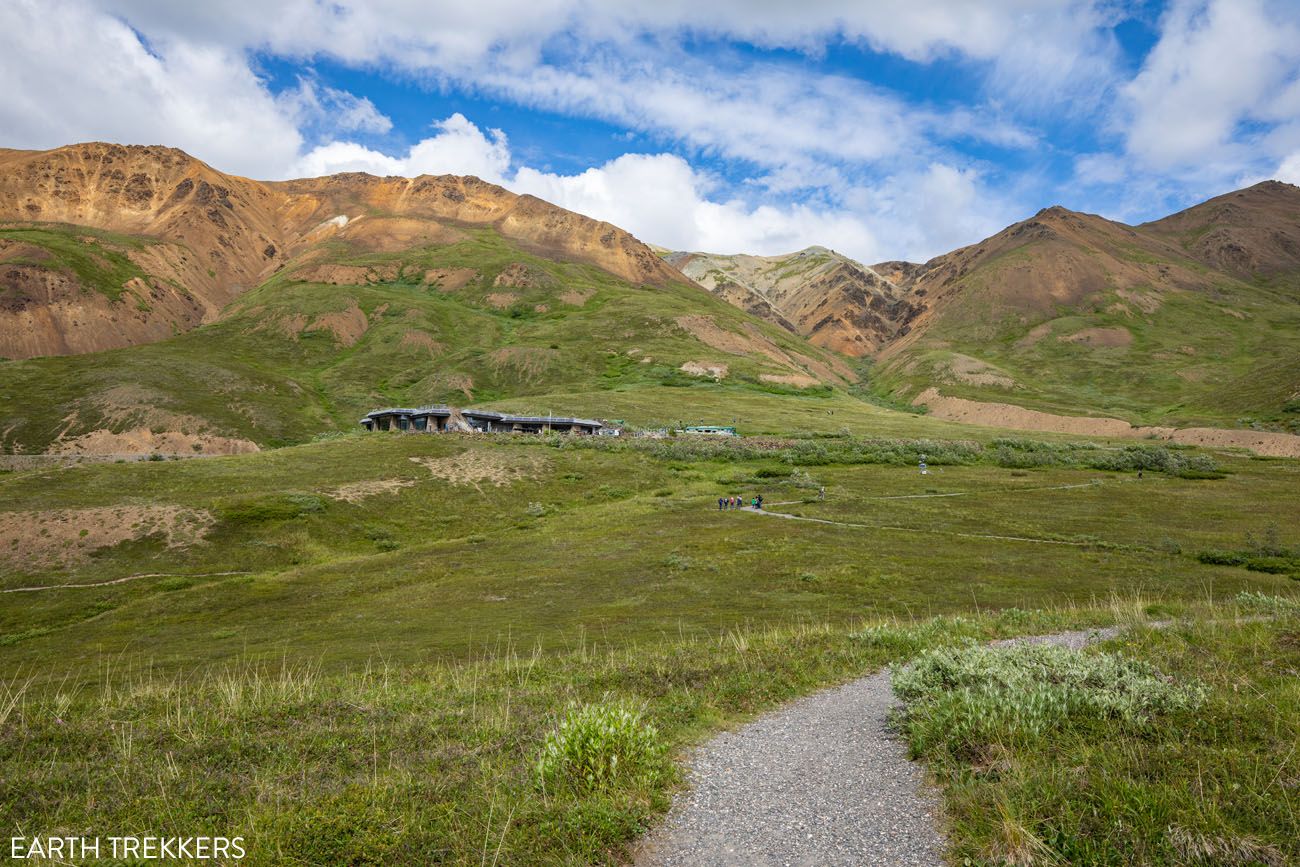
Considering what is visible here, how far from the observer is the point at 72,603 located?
41.3 m

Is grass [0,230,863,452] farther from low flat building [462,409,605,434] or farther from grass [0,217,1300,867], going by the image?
low flat building [462,409,605,434]

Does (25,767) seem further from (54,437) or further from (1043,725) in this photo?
(54,437)

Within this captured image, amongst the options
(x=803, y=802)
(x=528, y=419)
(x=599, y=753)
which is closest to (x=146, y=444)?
(x=528, y=419)

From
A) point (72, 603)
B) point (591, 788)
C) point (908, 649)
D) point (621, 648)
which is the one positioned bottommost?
point (72, 603)

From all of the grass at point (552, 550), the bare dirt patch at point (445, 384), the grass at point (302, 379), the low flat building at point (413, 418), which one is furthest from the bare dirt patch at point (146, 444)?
the bare dirt patch at point (445, 384)

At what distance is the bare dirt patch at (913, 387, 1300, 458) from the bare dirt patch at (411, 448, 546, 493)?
114162mm

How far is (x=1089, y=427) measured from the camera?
143 metres

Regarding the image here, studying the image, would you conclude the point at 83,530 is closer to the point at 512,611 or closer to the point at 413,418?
the point at 512,611

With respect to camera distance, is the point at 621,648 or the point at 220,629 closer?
the point at 621,648

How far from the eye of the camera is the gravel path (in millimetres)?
8031

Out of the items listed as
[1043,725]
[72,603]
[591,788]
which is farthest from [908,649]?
[72,603]

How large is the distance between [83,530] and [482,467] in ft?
125

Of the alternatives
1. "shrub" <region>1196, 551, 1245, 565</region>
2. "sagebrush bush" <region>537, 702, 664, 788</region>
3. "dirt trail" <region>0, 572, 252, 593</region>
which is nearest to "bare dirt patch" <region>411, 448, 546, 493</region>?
"dirt trail" <region>0, 572, 252, 593</region>

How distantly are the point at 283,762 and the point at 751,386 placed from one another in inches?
6712
